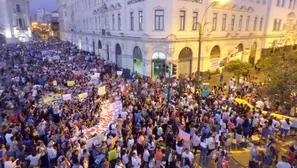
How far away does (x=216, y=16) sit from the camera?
2683 cm

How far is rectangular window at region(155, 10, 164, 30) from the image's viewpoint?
22.8m

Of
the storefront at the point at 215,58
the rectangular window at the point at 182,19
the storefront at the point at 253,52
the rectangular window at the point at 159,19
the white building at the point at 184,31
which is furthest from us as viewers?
the storefront at the point at 253,52

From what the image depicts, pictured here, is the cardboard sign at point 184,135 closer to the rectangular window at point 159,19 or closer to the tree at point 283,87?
the tree at point 283,87

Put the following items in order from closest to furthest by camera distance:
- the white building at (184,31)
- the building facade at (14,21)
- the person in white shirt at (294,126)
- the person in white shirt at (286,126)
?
the person in white shirt at (286,126), the person in white shirt at (294,126), the white building at (184,31), the building facade at (14,21)

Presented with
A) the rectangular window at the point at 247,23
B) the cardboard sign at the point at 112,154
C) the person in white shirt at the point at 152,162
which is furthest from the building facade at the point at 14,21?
the person in white shirt at the point at 152,162

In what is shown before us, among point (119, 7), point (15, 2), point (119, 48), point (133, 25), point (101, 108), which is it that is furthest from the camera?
point (15, 2)

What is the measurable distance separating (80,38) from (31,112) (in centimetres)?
4665

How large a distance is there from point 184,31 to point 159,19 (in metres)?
3.06

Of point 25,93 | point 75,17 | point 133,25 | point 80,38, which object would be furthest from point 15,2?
point 25,93

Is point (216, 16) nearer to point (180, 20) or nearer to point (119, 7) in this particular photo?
point (180, 20)

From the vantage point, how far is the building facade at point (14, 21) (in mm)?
64750

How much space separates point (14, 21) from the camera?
225 ft

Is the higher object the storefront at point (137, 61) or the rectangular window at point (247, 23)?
the rectangular window at point (247, 23)

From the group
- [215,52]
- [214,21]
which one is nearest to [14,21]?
[214,21]
